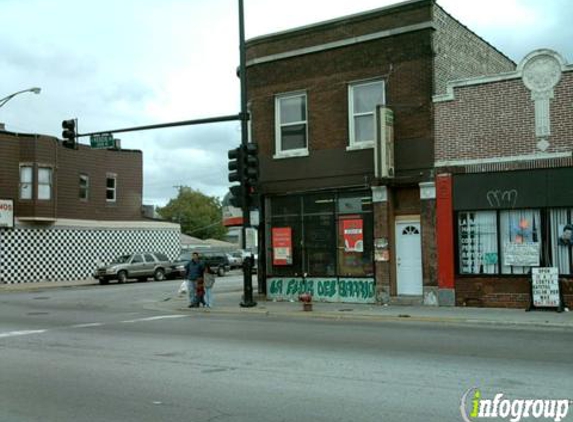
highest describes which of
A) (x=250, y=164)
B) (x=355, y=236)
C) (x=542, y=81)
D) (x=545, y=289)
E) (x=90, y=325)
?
(x=542, y=81)

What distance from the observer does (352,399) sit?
300 inches

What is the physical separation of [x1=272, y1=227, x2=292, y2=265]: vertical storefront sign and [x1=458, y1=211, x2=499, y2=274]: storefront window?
5569mm

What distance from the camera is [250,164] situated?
19578mm

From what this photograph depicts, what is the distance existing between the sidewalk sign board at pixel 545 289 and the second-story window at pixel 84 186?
3037 centimetres

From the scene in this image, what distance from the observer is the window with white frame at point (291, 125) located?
2161cm

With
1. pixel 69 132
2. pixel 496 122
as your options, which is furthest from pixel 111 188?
pixel 496 122

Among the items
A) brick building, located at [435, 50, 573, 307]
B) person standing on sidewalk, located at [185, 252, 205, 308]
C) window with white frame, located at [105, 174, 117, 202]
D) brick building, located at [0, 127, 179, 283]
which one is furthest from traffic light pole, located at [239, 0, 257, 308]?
window with white frame, located at [105, 174, 117, 202]

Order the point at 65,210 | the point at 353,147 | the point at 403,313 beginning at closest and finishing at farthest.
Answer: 1. the point at 403,313
2. the point at 353,147
3. the point at 65,210

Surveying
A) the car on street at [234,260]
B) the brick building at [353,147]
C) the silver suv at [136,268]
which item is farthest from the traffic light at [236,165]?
the car on street at [234,260]

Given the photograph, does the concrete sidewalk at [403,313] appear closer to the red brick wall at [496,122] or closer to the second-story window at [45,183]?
the red brick wall at [496,122]

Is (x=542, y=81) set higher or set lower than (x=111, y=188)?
higher

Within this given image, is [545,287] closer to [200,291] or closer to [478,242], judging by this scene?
[478,242]

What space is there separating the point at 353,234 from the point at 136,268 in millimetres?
20631

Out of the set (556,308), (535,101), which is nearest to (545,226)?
(556,308)
